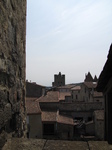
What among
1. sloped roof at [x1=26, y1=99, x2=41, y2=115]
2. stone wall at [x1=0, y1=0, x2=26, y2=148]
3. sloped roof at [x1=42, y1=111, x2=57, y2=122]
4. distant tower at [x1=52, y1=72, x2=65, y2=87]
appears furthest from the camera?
distant tower at [x1=52, y1=72, x2=65, y2=87]

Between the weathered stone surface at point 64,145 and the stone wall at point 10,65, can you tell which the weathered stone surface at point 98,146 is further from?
the stone wall at point 10,65

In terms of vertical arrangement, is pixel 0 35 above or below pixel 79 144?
above

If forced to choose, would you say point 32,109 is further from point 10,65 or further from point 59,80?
point 59,80

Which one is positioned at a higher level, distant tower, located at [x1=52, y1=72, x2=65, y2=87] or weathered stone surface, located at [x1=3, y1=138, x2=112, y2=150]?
distant tower, located at [x1=52, y1=72, x2=65, y2=87]

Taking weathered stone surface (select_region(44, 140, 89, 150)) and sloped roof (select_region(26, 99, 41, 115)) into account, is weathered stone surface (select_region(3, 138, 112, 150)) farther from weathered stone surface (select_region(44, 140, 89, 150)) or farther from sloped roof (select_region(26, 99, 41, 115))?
sloped roof (select_region(26, 99, 41, 115))

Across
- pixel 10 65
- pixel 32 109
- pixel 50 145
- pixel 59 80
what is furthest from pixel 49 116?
pixel 59 80

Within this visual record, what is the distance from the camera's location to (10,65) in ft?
7.57

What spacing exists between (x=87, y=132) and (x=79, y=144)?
18.0m

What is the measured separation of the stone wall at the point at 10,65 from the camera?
79.2 inches

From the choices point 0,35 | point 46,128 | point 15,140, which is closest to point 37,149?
point 15,140

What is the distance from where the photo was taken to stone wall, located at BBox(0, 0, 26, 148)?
201 cm

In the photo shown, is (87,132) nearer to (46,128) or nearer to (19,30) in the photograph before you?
(46,128)

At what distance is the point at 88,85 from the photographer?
28391 mm

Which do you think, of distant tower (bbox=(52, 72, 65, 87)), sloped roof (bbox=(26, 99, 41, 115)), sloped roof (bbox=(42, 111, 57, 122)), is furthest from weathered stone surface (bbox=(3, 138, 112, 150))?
distant tower (bbox=(52, 72, 65, 87))
